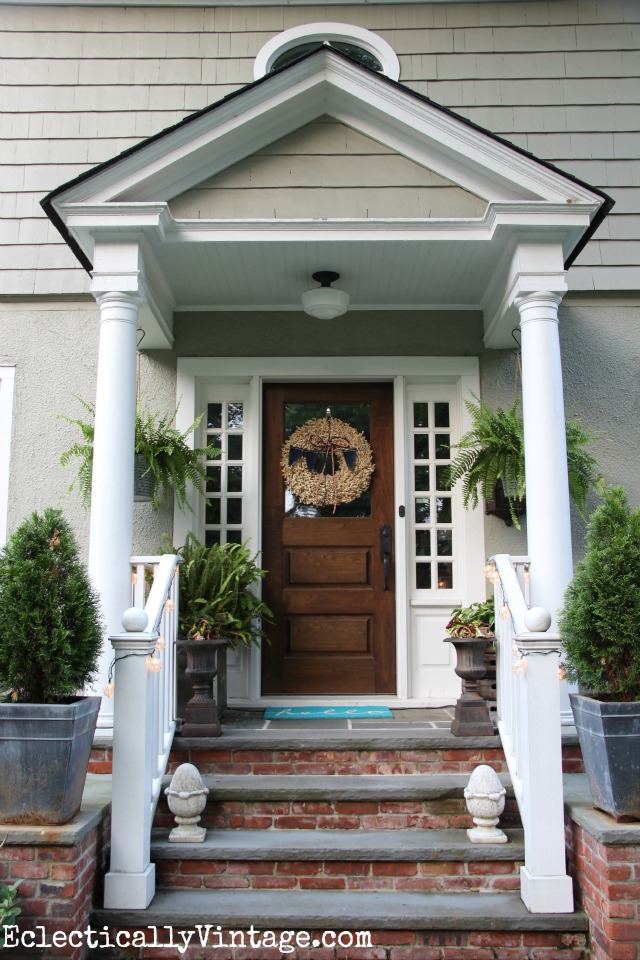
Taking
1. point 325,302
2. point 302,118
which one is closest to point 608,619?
point 325,302

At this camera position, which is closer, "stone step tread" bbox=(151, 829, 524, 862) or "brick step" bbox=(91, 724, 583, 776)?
"stone step tread" bbox=(151, 829, 524, 862)

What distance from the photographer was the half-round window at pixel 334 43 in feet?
18.3

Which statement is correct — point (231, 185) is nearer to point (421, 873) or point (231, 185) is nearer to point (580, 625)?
point (580, 625)

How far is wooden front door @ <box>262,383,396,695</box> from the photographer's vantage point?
16.3 ft

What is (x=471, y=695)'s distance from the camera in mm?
3830

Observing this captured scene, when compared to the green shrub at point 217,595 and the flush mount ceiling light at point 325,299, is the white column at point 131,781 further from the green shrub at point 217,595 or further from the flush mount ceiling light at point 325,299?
the flush mount ceiling light at point 325,299

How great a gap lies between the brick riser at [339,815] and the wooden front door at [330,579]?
150 cm

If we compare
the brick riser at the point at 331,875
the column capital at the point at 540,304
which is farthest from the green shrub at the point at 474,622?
the column capital at the point at 540,304

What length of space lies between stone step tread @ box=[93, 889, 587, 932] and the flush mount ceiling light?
117 inches

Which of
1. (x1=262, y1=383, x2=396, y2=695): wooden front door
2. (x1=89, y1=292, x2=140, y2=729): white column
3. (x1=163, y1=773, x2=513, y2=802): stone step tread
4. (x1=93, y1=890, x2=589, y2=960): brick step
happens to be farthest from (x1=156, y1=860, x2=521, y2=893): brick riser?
(x1=262, y1=383, x2=396, y2=695): wooden front door

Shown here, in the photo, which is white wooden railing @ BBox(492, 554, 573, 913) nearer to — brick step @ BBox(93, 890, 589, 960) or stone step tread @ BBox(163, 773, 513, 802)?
brick step @ BBox(93, 890, 589, 960)

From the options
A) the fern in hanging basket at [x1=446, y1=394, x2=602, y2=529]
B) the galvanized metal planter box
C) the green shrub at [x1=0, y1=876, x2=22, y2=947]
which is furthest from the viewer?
the fern in hanging basket at [x1=446, y1=394, x2=602, y2=529]

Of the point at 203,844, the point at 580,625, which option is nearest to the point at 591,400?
the point at 580,625

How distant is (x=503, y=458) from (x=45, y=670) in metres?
2.55
